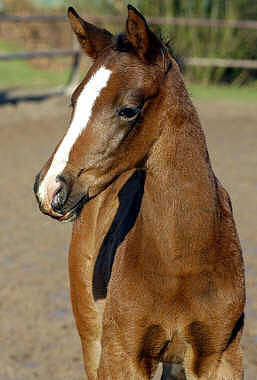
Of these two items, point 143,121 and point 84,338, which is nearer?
point 143,121

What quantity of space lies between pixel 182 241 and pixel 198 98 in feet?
38.0

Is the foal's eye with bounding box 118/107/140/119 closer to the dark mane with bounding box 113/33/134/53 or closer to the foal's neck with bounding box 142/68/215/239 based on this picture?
the foal's neck with bounding box 142/68/215/239

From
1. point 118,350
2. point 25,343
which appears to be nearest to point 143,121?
point 118,350

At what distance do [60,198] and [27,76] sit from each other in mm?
16846

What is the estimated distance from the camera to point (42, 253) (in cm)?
583

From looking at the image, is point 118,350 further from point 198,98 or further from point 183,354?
point 198,98

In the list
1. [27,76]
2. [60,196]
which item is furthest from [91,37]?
[27,76]

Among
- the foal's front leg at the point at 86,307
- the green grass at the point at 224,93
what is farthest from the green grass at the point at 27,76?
the foal's front leg at the point at 86,307

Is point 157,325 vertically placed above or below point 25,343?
above

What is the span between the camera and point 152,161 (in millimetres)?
2650

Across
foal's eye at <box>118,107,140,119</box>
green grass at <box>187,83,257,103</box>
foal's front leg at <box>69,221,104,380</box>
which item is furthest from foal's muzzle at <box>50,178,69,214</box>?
green grass at <box>187,83,257,103</box>

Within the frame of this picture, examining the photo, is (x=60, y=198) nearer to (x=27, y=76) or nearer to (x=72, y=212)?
(x=72, y=212)

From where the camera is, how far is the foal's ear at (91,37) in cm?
277

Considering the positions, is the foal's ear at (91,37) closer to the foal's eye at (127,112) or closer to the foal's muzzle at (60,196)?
the foal's eye at (127,112)
